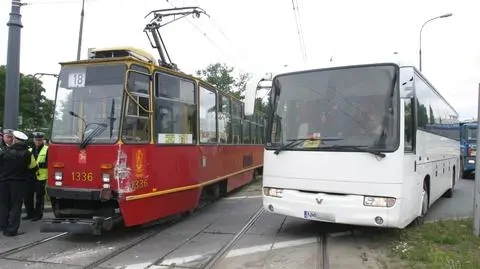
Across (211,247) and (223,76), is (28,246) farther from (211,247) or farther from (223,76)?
(223,76)

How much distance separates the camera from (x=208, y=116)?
34.7 feet

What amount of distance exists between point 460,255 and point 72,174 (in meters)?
5.98

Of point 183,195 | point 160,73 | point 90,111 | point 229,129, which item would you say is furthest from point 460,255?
point 229,129

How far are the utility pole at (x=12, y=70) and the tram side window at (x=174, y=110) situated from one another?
390 centimetres

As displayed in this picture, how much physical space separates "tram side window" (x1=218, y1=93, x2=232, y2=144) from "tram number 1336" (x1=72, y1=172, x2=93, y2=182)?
14.4ft

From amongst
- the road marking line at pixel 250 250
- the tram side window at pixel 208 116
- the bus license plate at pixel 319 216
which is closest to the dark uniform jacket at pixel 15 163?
the tram side window at pixel 208 116

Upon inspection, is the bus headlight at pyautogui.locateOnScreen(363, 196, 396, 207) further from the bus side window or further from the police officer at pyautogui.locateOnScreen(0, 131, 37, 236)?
the police officer at pyautogui.locateOnScreen(0, 131, 37, 236)

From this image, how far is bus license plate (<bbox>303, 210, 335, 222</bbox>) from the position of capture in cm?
718

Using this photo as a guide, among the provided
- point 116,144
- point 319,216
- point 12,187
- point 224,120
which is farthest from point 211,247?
point 224,120

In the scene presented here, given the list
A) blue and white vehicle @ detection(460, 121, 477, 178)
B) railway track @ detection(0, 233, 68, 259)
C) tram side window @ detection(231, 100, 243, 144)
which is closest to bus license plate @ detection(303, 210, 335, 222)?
railway track @ detection(0, 233, 68, 259)

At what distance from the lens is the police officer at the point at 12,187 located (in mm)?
8266

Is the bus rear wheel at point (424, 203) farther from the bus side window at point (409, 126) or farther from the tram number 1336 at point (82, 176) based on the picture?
the tram number 1336 at point (82, 176)

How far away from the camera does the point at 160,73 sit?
8352 millimetres

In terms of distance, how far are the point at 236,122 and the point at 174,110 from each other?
5220mm
